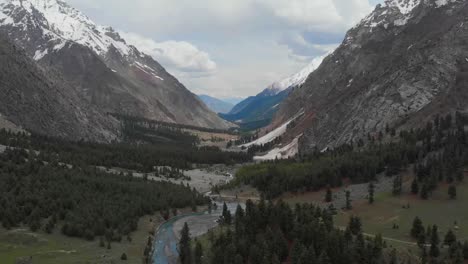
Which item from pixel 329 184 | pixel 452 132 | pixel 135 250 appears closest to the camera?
pixel 135 250

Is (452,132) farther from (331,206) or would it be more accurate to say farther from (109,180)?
(109,180)

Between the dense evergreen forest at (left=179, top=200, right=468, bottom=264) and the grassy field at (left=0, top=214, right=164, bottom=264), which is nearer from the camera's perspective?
the dense evergreen forest at (left=179, top=200, right=468, bottom=264)

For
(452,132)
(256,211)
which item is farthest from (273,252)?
(452,132)

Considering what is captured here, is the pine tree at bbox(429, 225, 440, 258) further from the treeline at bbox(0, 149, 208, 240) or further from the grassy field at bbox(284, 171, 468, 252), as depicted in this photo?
the treeline at bbox(0, 149, 208, 240)

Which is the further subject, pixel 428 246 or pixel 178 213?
pixel 178 213

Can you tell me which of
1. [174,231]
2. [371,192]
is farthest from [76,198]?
[371,192]

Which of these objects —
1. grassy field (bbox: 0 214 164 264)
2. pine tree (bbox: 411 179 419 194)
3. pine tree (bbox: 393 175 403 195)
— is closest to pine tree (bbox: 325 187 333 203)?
pine tree (bbox: 393 175 403 195)

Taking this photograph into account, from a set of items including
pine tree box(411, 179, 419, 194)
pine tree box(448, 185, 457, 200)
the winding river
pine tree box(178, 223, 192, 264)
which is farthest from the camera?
pine tree box(411, 179, 419, 194)

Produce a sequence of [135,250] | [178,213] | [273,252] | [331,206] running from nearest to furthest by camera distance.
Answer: [273,252] → [135,250] → [331,206] → [178,213]
